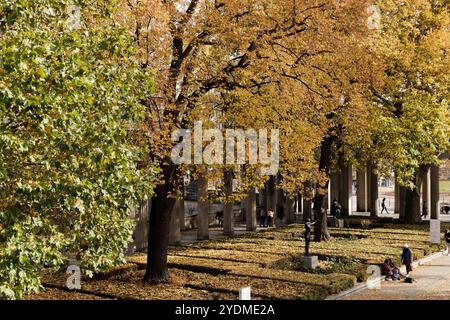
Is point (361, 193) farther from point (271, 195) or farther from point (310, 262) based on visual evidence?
point (310, 262)

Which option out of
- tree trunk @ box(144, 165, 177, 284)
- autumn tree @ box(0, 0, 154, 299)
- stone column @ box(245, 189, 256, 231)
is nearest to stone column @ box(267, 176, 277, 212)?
stone column @ box(245, 189, 256, 231)

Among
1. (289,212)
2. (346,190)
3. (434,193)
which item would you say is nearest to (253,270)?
(289,212)

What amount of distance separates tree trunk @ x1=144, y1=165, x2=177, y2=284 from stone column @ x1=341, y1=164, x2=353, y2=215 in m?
31.3

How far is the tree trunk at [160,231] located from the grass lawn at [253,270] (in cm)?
54

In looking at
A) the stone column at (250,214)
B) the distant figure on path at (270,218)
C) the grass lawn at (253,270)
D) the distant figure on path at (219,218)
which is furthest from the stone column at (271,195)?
the grass lawn at (253,270)

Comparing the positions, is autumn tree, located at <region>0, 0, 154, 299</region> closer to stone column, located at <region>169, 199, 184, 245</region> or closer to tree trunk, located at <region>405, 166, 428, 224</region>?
stone column, located at <region>169, 199, 184, 245</region>

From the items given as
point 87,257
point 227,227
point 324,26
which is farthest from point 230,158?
point 227,227

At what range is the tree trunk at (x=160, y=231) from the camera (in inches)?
766

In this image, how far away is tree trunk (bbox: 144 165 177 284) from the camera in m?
19.5

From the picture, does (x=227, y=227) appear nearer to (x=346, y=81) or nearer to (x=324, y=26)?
(x=346, y=81)

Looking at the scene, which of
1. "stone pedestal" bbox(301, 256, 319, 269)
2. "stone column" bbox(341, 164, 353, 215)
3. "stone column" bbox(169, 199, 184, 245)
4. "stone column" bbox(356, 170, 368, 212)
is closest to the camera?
"stone pedestal" bbox(301, 256, 319, 269)

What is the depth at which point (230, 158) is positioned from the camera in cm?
2008

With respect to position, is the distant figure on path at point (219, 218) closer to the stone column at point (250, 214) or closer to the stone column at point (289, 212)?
the stone column at point (250, 214)
